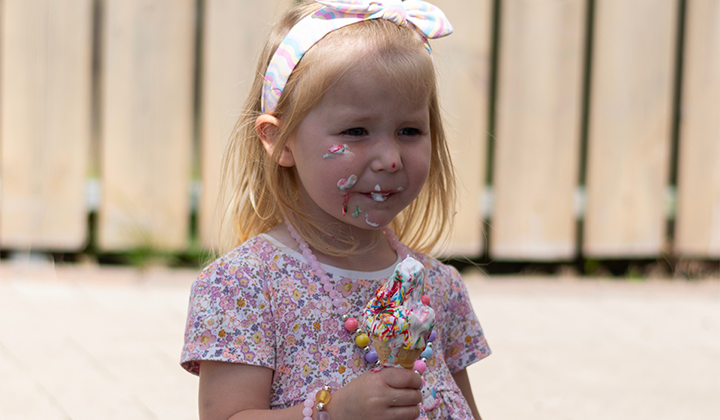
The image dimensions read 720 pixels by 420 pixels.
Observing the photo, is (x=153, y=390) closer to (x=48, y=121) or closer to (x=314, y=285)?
(x=314, y=285)

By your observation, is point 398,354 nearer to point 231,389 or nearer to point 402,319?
point 402,319

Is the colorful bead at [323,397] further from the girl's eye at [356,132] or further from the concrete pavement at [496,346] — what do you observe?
the concrete pavement at [496,346]

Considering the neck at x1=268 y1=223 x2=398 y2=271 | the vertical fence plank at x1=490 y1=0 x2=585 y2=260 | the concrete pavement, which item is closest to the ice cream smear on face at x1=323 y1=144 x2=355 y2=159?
the neck at x1=268 y1=223 x2=398 y2=271

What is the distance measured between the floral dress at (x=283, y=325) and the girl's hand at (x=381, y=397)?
0.14 m

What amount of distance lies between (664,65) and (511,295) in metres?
1.88

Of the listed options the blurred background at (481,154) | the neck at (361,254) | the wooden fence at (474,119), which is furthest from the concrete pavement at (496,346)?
the neck at (361,254)

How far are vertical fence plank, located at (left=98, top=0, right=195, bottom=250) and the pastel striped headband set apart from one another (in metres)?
3.39

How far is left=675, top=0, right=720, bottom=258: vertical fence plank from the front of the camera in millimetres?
5254

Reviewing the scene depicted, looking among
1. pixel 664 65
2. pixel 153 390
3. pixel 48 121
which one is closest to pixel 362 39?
pixel 153 390

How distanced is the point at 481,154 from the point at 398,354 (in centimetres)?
385

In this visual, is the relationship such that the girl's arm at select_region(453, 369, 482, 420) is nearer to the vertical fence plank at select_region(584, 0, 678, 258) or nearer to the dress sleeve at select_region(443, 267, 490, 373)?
the dress sleeve at select_region(443, 267, 490, 373)

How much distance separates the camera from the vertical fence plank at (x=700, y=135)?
525 centimetres

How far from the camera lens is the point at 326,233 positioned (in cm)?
173

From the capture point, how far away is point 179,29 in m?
4.95
